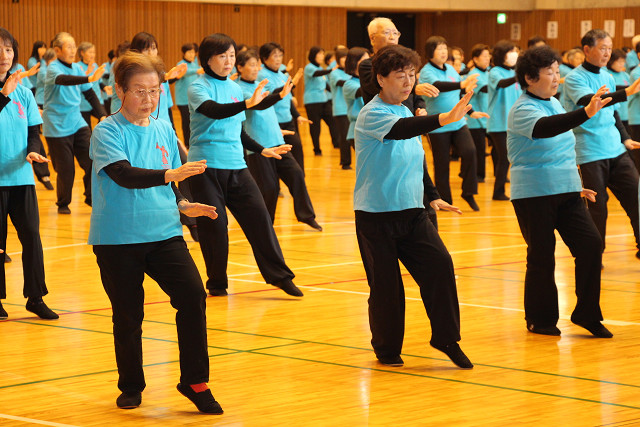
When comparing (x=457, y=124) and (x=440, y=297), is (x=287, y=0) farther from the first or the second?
(x=440, y=297)

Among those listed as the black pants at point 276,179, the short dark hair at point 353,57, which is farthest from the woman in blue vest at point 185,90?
the black pants at point 276,179

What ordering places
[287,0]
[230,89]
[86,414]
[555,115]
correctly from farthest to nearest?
[287,0] < [230,89] < [555,115] < [86,414]

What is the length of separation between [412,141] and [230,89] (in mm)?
2252

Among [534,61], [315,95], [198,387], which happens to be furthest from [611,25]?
[198,387]

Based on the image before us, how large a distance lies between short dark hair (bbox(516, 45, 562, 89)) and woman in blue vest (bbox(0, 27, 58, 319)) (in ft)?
9.09

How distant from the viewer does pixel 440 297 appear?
17.5 ft

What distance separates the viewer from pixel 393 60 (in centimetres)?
531

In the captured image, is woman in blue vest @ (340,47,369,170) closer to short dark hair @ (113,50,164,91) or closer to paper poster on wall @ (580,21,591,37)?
short dark hair @ (113,50,164,91)

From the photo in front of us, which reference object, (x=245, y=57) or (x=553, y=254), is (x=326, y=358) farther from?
(x=245, y=57)

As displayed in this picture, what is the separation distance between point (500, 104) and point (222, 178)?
6.64m

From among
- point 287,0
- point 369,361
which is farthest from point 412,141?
point 287,0

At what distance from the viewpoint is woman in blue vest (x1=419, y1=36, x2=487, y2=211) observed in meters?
11.9

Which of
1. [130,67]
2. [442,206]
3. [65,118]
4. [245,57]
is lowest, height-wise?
[442,206]

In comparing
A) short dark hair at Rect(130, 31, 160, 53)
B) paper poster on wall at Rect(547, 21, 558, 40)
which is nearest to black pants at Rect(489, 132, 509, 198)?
short dark hair at Rect(130, 31, 160, 53)
